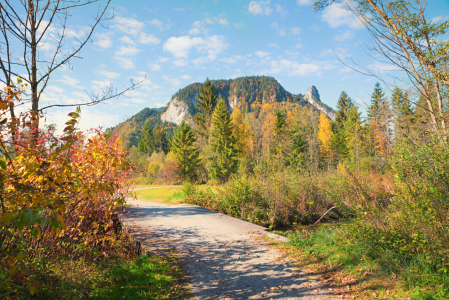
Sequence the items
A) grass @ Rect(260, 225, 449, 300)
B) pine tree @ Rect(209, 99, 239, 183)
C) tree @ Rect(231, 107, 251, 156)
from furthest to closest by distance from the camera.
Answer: tree @ Rect(231, 107, 251, 156) < pine tree @ Rect(209, 99, 239, 183) < grass @ Rect(260, 225, 449, 300)

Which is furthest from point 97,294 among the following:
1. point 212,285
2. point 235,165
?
point 235,165

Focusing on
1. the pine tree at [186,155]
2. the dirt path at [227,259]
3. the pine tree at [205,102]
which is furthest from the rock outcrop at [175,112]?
the dirt path at [227,259]

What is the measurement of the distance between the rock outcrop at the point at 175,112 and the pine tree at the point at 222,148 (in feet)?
329

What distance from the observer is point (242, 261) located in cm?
493

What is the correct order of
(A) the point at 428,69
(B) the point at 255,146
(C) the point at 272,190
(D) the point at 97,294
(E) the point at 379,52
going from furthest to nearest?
1. (B) the point at 255,146
2. (C) the point at 272,190
3. (E) the point at 379,52
4. (A) the point at 428,69
5. (D) the point at 97,294

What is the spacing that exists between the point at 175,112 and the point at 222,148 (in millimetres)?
112796

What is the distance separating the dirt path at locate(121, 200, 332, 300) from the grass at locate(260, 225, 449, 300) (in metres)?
0.42

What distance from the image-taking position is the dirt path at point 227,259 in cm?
379

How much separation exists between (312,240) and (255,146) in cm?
2882

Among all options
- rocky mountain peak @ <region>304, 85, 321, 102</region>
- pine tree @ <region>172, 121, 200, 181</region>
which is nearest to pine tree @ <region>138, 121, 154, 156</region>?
pine tree @ <region>172, 121, 200, 181</region>

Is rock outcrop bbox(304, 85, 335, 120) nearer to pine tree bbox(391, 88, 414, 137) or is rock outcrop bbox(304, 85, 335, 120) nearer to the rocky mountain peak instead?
the rocky mountain peak

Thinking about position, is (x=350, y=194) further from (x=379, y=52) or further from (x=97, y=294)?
(x=97, y=294)

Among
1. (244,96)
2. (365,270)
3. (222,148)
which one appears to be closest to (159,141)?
(222,148)

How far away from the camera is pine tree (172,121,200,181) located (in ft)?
106
